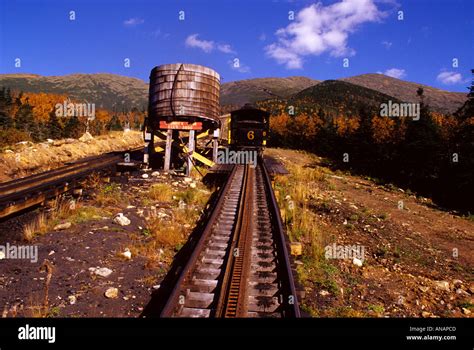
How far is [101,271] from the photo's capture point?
236 inches

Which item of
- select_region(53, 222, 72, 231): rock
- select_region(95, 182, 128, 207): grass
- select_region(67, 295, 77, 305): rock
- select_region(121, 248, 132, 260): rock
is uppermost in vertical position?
select_region(95, 182, 128, 207): grass

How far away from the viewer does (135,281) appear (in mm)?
5848

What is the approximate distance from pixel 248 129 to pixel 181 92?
8511 millimetres

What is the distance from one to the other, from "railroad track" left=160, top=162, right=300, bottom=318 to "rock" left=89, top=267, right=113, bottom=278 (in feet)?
5.22

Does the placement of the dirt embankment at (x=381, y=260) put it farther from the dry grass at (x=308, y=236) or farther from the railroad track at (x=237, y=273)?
the railroad track at (x=237, y=273)

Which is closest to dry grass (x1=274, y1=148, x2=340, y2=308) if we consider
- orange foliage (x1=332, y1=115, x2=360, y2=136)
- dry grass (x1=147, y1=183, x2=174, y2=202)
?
dry grass (x1=147, y1=183, x2=174, y2=202)

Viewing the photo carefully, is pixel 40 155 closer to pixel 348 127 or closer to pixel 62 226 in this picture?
pixel 62 226

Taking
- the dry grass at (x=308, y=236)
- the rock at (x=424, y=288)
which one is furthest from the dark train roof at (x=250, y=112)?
the rock at (x=424, y=288)

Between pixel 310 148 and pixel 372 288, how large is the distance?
43.8 m

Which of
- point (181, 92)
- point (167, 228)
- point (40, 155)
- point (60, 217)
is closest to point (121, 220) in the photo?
point (167, 228)

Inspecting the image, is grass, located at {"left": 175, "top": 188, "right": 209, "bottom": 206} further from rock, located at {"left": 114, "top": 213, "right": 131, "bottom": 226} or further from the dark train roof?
the dark train roof

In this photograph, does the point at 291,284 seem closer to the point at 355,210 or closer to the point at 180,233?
the point at 180,233

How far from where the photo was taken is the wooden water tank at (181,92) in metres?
15.7

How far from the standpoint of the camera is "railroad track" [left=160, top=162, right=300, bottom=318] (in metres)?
4.62
